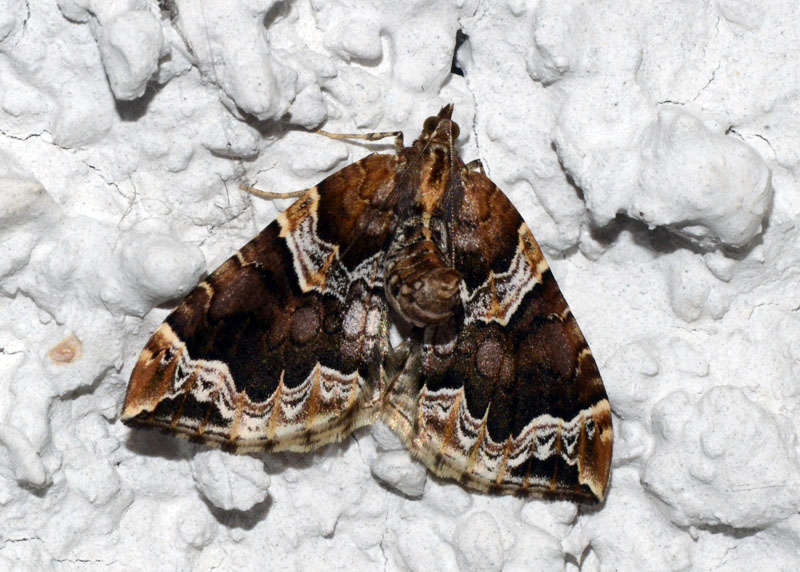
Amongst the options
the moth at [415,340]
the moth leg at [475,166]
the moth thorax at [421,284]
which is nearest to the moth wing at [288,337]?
the moth at [415,340]

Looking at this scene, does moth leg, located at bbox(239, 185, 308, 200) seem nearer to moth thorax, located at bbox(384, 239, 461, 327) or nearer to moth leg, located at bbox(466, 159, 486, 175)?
moth thorax, located at bbox(384, 239, 461, 327)

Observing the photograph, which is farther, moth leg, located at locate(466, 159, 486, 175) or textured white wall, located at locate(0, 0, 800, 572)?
moth leg, located at locate(466, 159, 486, 175)

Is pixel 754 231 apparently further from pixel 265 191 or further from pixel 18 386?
pixel 18 386

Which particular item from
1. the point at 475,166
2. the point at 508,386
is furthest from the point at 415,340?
the point at 475,166

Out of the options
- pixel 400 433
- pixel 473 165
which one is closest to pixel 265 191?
pixel 473 165

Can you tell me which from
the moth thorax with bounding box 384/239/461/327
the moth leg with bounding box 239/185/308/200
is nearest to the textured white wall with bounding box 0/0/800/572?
the moth leg with bounding box 239/185/308/200

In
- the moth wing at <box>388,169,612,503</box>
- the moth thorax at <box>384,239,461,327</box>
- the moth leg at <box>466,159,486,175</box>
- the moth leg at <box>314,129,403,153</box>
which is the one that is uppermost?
the moth leg at <box>314,129,403,153</box>
